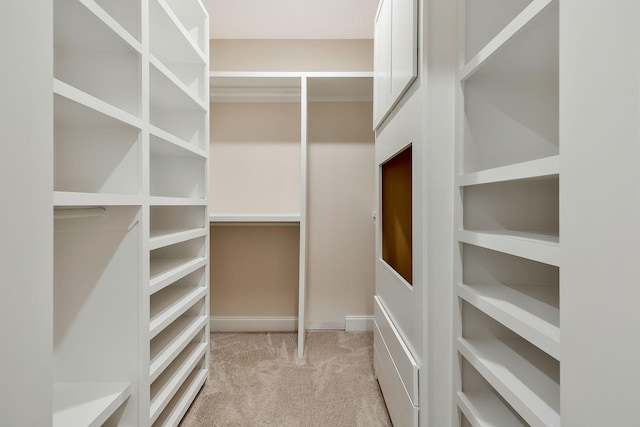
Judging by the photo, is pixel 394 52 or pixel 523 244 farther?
pixel 394 52

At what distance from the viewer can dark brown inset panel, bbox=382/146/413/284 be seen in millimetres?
1399

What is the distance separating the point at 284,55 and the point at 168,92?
1336 millimetres

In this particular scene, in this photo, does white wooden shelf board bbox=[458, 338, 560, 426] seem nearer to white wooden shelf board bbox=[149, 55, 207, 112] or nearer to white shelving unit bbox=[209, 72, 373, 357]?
white wooden shelf board bbox=[149, 55, 207, 112]

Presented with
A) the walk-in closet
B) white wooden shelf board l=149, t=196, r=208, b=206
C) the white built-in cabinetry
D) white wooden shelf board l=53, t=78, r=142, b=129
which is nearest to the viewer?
the walk-in closet

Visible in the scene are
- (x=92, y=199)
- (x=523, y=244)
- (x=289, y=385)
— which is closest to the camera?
(x=523, y=244)

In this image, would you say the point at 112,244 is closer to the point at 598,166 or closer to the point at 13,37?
the point at 13,37

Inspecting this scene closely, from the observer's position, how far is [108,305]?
3.86 feet

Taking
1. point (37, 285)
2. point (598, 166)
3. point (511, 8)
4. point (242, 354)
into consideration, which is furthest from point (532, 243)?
point (242, 354)

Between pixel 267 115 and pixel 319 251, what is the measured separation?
1142 millimetres

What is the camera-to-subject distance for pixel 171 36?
162cm

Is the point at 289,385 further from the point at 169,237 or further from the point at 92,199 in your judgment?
the point at 92,199

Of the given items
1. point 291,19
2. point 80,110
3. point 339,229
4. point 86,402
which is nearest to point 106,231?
point 80,110

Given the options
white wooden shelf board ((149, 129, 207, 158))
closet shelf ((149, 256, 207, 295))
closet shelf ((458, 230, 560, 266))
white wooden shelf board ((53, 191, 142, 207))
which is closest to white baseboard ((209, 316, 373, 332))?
closet shelf ((149, 256, 207, 295))

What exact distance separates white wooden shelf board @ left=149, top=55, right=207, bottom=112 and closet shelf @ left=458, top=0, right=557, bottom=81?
1.10m
